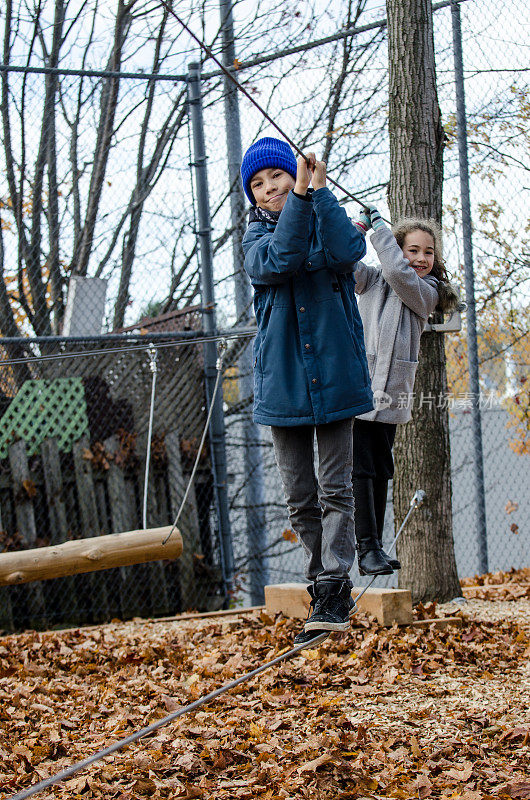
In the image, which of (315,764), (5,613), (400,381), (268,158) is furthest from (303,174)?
(5,613)

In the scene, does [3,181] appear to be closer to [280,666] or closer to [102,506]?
[102,506]

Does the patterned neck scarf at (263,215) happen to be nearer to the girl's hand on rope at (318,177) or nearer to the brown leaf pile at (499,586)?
the girl's hand on rope at (318,177)

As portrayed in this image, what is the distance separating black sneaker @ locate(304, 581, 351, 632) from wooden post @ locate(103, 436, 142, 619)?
10.9 feet

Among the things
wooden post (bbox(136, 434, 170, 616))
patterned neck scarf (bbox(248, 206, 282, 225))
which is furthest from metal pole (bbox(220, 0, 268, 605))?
patterned neck scarf (bbox(248, 206, 282, 225))

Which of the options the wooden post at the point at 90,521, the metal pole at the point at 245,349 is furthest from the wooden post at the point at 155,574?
the metal pole at the point at 245,349

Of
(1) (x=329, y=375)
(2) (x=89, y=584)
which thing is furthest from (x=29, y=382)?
(1) (x=329, y=375)

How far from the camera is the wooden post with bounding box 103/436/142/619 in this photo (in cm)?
594

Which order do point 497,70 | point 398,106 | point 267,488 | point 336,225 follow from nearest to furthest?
1. point 336,225
2. point 398,106
3. point 497,70
4. point 267,488

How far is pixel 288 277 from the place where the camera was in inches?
109

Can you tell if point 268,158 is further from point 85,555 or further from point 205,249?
point 205,249

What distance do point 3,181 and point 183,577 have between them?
3207 mm

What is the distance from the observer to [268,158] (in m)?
2.88

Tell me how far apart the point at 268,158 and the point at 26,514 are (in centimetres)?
366

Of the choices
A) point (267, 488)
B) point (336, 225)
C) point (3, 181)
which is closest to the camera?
point (336, 225)
